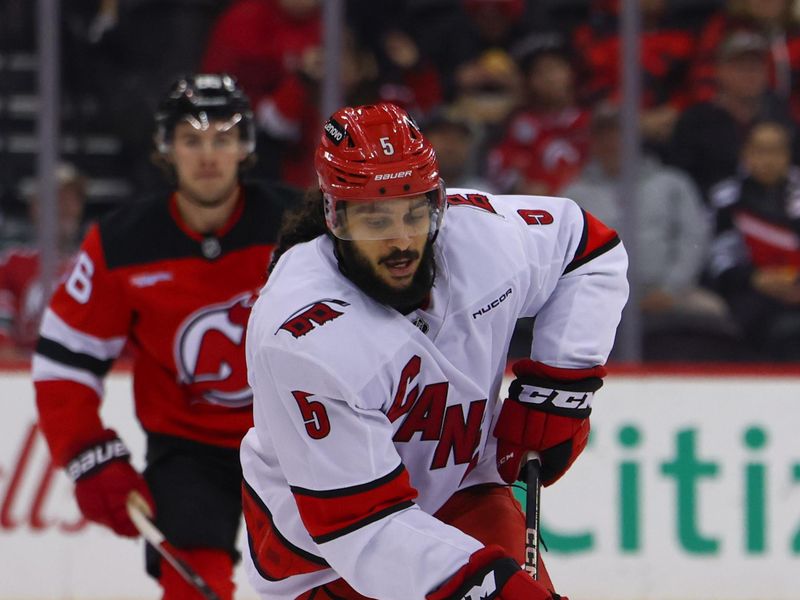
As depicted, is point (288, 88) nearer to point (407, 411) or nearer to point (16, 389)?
point (16, 389)

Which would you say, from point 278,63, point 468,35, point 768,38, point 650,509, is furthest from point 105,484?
point 768,38

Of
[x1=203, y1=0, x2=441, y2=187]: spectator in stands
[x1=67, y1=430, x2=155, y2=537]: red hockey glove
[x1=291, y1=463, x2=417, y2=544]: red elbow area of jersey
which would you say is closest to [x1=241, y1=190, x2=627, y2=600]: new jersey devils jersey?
[x1=291, y1=463, x2=417, y2=544]: red elbow area of jersey

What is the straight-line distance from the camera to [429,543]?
2.15 metres

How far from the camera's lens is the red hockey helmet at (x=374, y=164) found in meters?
2.19

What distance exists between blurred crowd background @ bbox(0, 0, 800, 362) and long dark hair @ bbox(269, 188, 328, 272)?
234 centimetres

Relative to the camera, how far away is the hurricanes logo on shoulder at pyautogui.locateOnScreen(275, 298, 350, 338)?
218 cm

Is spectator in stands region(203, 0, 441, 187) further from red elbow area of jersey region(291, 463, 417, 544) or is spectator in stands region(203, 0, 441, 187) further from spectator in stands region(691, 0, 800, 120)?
red elbow area of jersey region(291, 463, 417, 544)

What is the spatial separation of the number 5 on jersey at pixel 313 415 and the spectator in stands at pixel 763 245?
9.33 feet

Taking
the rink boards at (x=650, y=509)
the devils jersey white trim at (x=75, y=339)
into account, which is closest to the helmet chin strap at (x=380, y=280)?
the devils jersey white trim at (x=75, y=339)

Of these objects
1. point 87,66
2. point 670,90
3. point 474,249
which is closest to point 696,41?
point 670,90

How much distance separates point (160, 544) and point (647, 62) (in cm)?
255

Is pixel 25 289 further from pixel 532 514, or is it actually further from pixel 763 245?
pixel 532 514

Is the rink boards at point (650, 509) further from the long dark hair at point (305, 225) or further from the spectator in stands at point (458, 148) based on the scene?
the long dark hair at point (305, 225)

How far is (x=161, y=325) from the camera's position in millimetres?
3203
